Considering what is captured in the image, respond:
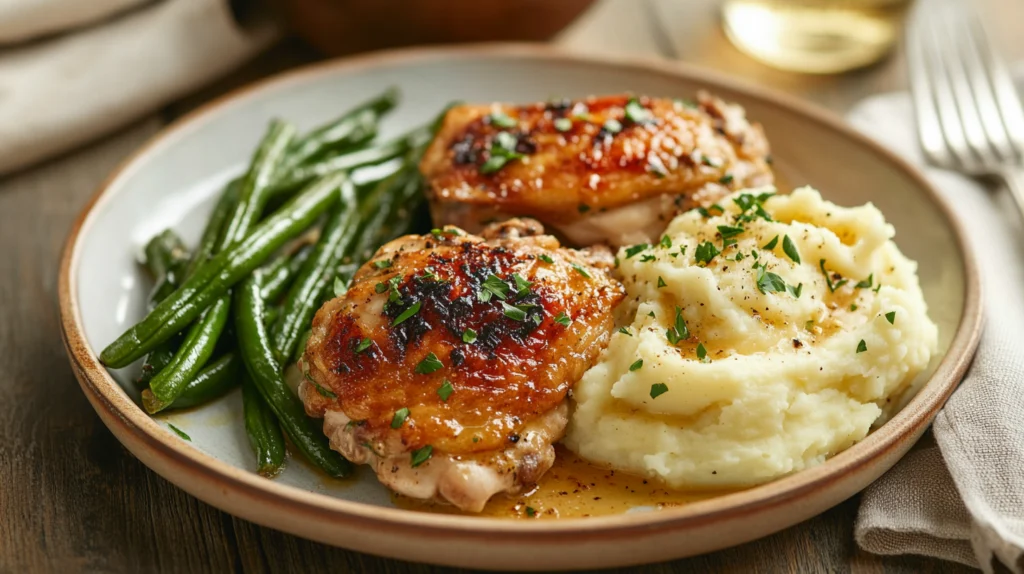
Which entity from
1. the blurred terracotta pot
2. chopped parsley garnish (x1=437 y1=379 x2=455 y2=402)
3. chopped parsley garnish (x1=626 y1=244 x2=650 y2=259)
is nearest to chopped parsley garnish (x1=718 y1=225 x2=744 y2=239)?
chopped parsley garnish (x1=626 y1=244 x2=650 y2=259)

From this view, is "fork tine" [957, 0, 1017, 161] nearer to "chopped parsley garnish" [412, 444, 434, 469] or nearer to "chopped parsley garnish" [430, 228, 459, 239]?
"chopped parsley garnish" [430, 228, 459, 239]

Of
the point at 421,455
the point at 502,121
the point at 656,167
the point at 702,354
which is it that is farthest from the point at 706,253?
the point at 421,455

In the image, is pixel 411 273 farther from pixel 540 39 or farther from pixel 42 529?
pixel 540 39

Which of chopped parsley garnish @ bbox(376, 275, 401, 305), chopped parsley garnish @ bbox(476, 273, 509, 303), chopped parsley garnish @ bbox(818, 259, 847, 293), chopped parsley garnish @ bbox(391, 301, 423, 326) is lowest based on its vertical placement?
chopped parsley garnish @ bbox(818, 259, 847, 293)

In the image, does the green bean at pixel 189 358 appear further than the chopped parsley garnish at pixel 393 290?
Yes

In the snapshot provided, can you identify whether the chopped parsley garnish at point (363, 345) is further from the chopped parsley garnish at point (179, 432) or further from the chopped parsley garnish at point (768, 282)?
the chopped parsley garnish at point (768, 282)

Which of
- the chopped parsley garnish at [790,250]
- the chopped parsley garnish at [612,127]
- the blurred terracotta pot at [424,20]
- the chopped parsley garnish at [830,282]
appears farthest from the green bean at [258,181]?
the chopped parsley garnish at [830,282]

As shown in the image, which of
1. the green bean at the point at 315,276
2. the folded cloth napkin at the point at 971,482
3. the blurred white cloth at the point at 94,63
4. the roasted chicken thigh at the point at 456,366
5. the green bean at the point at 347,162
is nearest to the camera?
the folded cloth napkin at the point at 971,482
